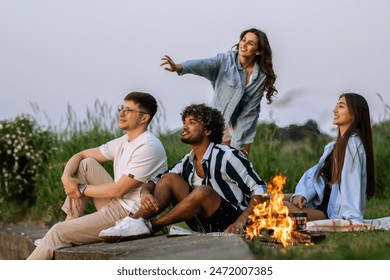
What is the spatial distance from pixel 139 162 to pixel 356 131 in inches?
59.0

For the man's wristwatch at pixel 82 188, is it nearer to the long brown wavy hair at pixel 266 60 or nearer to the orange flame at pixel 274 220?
the orange flame at pixel 274 220

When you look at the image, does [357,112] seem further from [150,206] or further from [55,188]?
[55,188]

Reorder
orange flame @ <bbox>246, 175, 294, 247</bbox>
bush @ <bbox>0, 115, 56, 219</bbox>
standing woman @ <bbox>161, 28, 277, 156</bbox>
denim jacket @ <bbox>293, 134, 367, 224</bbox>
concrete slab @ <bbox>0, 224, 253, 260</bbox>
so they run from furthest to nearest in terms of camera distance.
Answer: bush @ <bbox>0, 115, 56, 219</bbox> < standing woman @ <bbox>161, 28, 277, 156</bbox> < denim jacket @ <bbox>293, 134, 367, 224</bbox> < orange flame @ <bbox>246, 175, 294, 247</bbox> < concrete slab @ <bbox>0, 224, 253, 260</bbox>

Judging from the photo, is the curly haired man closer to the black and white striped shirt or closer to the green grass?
the black and white striped shirt

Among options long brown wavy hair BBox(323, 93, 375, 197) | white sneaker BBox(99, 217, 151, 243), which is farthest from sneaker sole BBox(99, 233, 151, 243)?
long brown wavy hair BBox(323, 93, 375, 197)

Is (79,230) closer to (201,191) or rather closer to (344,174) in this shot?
(201,191)

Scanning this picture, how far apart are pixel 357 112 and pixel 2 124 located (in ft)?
17.8

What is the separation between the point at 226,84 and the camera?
620 centimetres

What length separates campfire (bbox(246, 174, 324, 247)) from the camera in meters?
4.20

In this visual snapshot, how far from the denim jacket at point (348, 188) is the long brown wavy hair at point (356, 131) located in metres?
0.03

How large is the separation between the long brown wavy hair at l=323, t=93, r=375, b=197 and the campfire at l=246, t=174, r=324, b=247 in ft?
2.87

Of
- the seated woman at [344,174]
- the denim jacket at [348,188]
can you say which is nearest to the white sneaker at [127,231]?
the seated woman at [344,174]

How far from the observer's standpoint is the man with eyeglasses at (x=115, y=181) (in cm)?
490
